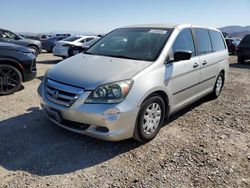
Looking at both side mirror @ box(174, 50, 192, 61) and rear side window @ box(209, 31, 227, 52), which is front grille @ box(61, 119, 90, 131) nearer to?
side mirror @ box(174, 50, 192, 61)

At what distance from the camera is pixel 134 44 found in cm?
461

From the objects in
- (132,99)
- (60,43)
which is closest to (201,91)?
(132,99)

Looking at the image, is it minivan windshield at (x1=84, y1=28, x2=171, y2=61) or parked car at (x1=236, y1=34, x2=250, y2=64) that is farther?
parked car at (x1=236, y1=34, x2=250, y2=64)

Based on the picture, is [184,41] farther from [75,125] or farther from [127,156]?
[75,125]

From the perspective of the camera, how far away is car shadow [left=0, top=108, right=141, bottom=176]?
3.36 meters

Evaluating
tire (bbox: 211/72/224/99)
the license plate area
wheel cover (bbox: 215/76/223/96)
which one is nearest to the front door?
tire (bbox: 211/72/224/99)

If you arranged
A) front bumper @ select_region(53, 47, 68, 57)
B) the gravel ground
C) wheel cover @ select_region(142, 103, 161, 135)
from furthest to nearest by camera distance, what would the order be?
front bumper @ select_region(53, 47, 68, 57)
wheel cover @ select_region(142, 103, 161, 135)
the gravel ground

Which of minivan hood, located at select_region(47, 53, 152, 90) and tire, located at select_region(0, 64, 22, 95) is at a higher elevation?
minivan hood, located at select_region(47, 53, 152, 90)

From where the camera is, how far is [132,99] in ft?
11.6

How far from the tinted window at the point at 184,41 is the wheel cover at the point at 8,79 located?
153 inches

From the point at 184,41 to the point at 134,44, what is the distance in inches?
35.9

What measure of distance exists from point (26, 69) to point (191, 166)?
4.67m

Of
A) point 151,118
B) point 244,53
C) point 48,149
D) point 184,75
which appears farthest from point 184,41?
point 244,53

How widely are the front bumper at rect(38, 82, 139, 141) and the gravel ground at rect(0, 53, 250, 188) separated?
32 centimetres
